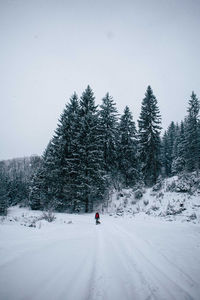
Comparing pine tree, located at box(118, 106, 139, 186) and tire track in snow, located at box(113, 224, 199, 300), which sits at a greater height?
pine tree, located at box(118, 106, 139, 186)

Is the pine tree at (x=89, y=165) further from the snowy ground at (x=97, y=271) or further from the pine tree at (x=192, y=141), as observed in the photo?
the pine tree at (x=192, y=141)

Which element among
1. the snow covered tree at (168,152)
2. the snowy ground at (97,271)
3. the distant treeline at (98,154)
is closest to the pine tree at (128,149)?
the distant treeline at (98,154)

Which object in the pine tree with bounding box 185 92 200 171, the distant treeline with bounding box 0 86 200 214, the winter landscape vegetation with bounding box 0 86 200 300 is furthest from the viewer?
the pine tree with bounding box 185 92 200 171

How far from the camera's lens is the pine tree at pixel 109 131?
20.6 metres

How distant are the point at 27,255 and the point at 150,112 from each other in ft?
74.0

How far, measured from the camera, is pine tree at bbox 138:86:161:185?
20.3 metres

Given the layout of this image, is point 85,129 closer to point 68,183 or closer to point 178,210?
point 68,183

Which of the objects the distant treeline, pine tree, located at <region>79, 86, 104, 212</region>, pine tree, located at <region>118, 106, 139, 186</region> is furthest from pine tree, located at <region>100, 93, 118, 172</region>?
pine tree, located at <region>79, 86, 104, 212</region>

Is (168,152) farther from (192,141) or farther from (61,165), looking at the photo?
(61,165)

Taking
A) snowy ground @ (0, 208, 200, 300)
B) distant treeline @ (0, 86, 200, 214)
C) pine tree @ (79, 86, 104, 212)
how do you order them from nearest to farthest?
snowy ground @ (0, 208, 200, 300)
pine tree @ (79, 86, 104, 212)
distant treeline @ (0, 86, 200, 214)

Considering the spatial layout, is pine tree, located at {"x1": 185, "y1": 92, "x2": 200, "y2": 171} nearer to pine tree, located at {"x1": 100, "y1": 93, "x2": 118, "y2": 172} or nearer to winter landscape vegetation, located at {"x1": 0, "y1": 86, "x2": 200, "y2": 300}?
winter landscape vegetation, located at {"x1": 0, "y1": 86, "x2": 200, "y2": 300}

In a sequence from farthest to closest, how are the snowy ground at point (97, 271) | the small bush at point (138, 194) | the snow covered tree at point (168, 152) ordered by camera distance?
the snow covered tree at point (168, 152), the small bush at point (138, 194), the snowy ground at point (97, 271)

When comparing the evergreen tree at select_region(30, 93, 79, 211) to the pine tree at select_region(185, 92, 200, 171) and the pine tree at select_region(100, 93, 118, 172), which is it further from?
the pine tree at select_region(185, 92, 200, 171)

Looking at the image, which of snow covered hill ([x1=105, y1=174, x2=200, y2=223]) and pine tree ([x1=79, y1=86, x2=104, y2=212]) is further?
pine tree ([x1=79, y1=86, x2=104, y2=212])
